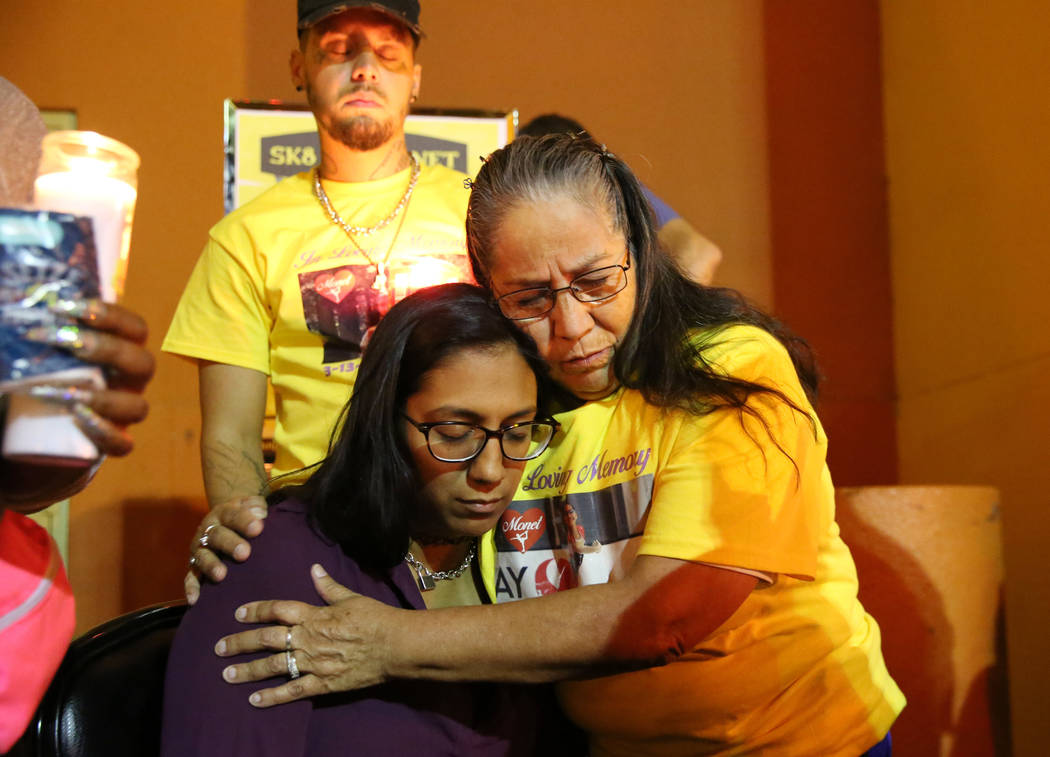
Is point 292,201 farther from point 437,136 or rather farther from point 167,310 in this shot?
point 167,310

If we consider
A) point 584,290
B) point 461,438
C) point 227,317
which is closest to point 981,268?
point 584,290

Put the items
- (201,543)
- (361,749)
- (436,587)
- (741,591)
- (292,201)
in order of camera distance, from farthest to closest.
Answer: (292,201), (436,587), (201,543), (361,749), (741,591)

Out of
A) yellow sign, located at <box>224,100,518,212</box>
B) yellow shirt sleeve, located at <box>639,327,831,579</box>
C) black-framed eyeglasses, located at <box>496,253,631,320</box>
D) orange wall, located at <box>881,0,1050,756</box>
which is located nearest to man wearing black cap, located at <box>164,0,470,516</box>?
black-framed eyeglasses, located at <box>496,253,631,320</box>

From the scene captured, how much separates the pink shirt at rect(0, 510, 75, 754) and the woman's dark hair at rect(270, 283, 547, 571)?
0.49 m

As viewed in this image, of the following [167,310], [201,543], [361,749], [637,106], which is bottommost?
[361,749]

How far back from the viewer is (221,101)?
3736 mm

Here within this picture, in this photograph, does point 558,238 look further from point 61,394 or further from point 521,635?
point 61,394

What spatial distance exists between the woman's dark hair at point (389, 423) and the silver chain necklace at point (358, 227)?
2.10 feet

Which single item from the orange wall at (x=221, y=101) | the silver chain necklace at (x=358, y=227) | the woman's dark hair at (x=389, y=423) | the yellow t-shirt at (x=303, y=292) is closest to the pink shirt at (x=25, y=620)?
the woman's dark hair at (x=389, y=423)

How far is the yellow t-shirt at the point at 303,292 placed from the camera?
2.30 m

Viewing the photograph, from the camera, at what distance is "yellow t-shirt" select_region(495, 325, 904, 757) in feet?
4.83

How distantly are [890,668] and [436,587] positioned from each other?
1.44 m

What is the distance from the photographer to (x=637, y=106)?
12.8 feet

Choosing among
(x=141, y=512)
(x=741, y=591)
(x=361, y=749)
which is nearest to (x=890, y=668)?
(x=741, y=591)
